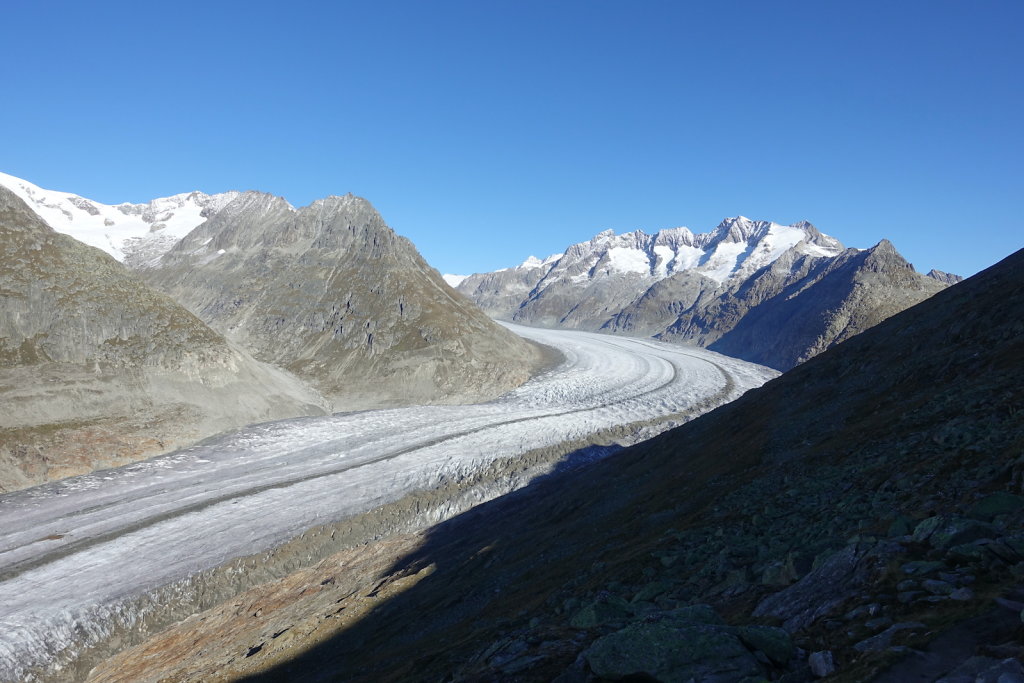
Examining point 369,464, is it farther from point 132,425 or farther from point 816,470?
point 816,470

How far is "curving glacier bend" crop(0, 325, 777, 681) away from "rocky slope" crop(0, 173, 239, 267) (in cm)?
9473

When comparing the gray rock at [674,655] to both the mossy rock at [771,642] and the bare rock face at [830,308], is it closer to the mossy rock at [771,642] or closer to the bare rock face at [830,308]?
the mossy rock at [771,642]

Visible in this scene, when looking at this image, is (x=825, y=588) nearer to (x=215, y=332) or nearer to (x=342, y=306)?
(x=215, y=332)

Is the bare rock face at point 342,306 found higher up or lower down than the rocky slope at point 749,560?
higher up

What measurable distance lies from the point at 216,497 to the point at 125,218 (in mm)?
144585

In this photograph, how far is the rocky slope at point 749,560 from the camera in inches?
299

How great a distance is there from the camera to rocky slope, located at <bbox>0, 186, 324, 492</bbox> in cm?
4462

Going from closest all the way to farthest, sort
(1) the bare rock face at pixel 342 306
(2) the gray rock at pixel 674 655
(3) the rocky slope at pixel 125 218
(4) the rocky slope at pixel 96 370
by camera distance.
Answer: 1. (2) the gray rock at pixel 674 655
2. (4) the rocky slope at pixel 96 370
3. (1) the bare rock face at pixel 342 306
4. (3) the rocky slope at pixel 125 218

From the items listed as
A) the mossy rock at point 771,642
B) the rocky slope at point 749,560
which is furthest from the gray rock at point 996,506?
the mossy rock at point 771,642

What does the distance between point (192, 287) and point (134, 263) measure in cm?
2971

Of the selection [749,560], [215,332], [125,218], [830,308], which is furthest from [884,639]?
[125,218]

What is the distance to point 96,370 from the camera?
172ft

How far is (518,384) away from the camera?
82.9 metres

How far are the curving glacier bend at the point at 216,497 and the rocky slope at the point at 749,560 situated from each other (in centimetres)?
434
